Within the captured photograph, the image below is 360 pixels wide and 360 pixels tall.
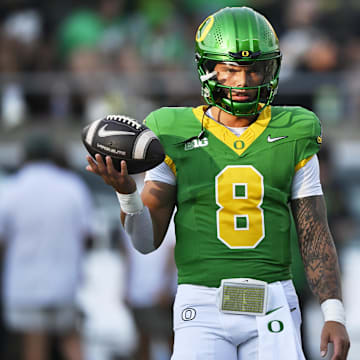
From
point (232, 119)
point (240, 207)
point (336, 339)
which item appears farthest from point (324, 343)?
point (232, 119)

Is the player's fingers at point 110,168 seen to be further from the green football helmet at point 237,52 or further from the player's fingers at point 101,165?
the green football helmet at point 237,52

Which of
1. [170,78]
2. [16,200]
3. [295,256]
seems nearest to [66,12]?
[170,78]

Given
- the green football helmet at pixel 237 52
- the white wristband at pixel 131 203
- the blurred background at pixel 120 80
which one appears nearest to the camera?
the white wristband at pixel 131 203

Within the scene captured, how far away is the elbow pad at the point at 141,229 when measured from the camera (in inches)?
137

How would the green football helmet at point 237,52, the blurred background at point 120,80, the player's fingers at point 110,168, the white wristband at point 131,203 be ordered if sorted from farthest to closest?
the blurred background at point 120,80 → the green football helmet at point 237,52 → the white wristband at point 131,203 → the player's fingers at point 110,168

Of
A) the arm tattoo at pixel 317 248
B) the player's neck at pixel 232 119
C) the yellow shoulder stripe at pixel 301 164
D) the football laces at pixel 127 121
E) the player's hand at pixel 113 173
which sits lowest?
the arm tattoo at pixel 317 248

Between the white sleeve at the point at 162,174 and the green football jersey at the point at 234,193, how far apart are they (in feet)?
0.07

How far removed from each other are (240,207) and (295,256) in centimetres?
251

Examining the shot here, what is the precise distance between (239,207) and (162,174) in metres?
0.33

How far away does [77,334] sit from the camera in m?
7.02

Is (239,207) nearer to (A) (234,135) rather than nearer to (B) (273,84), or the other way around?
(A) (234,135)

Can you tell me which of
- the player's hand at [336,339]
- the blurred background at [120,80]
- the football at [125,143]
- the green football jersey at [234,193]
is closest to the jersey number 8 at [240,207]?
the green football jersey at [234,193]

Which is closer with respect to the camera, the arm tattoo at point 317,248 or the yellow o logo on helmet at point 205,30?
the arm tattoo at point 317,248

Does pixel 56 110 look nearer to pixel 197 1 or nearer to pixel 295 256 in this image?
pixel 197 1
